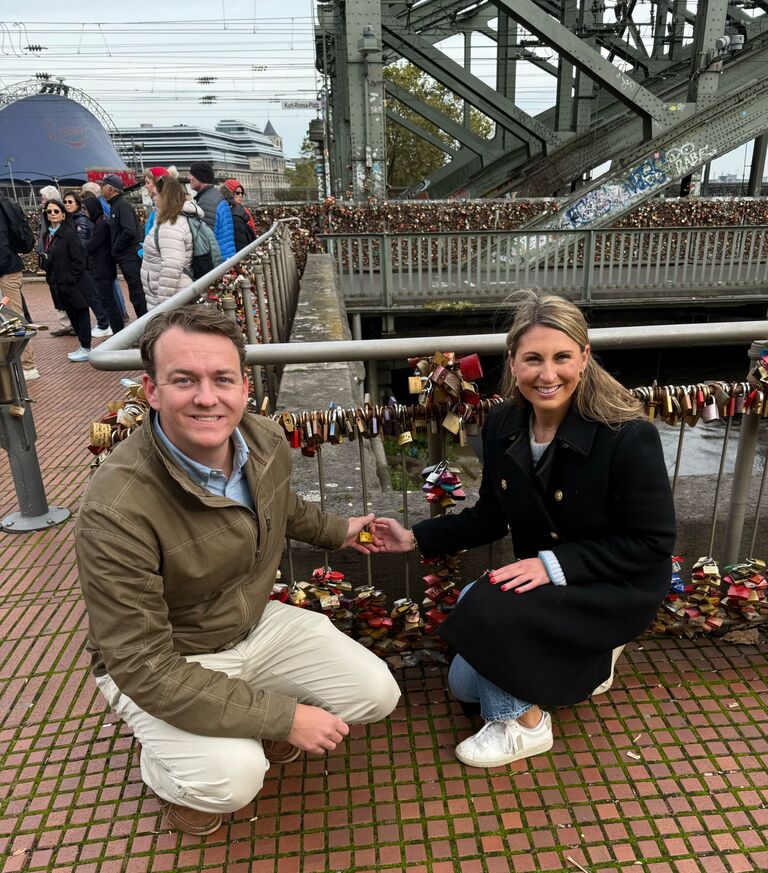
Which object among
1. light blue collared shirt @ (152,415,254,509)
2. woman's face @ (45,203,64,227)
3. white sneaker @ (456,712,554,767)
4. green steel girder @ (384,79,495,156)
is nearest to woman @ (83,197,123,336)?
woman's face @ (45,203,64,227)

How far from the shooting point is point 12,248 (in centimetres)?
719

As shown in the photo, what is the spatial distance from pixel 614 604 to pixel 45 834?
6.29 ft

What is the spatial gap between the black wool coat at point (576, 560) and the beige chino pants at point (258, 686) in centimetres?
33

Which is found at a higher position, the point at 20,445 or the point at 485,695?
the point at 20,445

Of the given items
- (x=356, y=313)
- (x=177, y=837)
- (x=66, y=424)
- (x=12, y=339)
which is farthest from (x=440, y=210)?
(x=177, y=837)

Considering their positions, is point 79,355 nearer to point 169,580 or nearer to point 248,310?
point 248,310

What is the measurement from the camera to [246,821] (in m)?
2.04

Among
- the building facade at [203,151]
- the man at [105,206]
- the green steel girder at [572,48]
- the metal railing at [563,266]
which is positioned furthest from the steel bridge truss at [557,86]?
the building facade at [203,151]

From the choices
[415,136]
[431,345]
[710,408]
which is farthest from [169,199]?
[415,136]

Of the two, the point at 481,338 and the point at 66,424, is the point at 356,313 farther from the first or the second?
the point at 481,338

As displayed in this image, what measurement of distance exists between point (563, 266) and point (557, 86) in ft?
42.8

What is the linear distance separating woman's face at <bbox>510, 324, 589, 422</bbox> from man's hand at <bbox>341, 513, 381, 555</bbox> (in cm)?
78

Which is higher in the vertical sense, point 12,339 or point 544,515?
point 12,339

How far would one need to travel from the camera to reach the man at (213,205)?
285 inches
